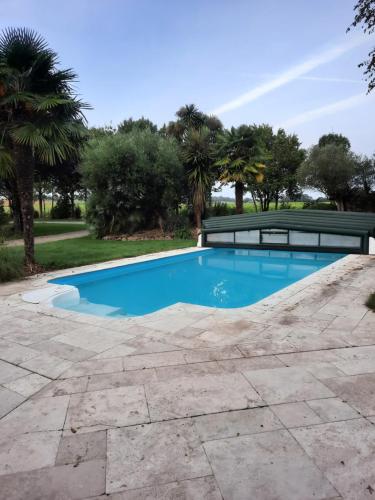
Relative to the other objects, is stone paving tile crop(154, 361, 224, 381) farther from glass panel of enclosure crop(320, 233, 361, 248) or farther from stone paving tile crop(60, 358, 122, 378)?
glass panel of enclosure crop(320, 233, 361, 248)

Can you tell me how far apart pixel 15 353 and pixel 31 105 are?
6014 millimetres

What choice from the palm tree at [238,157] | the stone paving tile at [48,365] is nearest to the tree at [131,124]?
the palm tree at [238,157]

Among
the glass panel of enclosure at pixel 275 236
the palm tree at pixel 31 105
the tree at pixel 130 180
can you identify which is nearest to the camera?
the palm tree at pixel 31 105

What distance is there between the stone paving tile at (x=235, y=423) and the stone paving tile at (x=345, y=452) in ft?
0.71

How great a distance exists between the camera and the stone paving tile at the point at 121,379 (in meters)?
3.16

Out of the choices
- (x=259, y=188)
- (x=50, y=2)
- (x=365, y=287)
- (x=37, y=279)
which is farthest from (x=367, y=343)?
(x=259, y=188)

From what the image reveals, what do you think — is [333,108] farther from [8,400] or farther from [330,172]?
[8,400]

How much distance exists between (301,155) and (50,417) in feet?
99.9

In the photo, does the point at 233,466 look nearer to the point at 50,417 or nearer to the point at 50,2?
the point at 50,417

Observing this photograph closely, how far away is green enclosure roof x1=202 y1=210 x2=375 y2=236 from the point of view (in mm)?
11961

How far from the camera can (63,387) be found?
3.17 m

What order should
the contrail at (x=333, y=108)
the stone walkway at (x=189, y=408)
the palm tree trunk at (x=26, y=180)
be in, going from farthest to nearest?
the contrail at (x=333, y=108), the palm tree trunk at (x=26, y=180), the stone walkway at (x=189, y=408)

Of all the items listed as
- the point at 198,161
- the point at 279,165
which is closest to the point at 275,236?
the point at 198,161

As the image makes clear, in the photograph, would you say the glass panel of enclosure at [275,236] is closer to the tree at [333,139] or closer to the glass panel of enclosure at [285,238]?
the glass panel of enclosure at [285,238]
